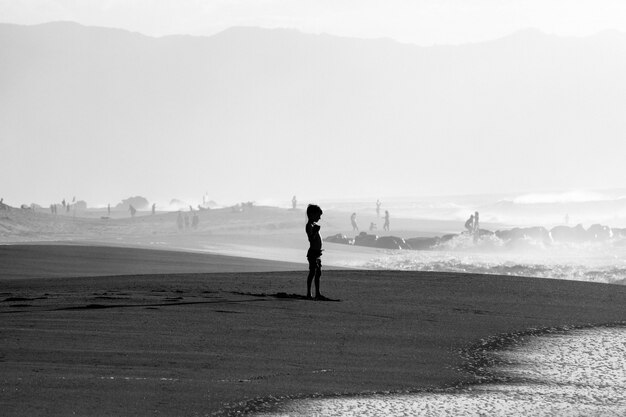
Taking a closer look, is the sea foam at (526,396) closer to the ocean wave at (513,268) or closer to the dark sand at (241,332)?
the dark sand at (241,332)

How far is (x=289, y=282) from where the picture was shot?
61.6 feet

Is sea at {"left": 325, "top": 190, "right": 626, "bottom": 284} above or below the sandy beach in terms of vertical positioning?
above

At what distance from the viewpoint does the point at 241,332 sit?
490 inches

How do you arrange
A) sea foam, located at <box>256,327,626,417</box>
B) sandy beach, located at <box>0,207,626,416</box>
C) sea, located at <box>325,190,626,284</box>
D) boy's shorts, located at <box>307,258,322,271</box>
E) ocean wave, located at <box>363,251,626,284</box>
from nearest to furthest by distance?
sea foam, located at <box>256,327,626,417</box> < sandy beach, located at <box>0,207,626,416</box> < boy's shorts, located at <box>307,258,322,271</box> < ocean wave, located at <box>363,251,626,284</box> < sea, located at <box>325,190,626,284</box>

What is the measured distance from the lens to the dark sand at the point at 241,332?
9266 millimetres

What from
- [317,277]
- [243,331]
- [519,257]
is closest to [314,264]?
[317,277]

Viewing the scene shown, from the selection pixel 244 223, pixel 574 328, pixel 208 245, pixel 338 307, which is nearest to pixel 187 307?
pixel 338 307

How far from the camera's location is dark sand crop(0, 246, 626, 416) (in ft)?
30.4

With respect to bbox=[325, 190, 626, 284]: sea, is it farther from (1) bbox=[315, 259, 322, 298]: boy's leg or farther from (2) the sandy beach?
(1) bbox=[315, 259, 322, 298]: boy's leg

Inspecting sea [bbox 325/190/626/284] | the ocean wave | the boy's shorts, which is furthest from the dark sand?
sea [bbox 325/190/626/284]

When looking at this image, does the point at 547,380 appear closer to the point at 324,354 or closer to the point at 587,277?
the point at 324,354

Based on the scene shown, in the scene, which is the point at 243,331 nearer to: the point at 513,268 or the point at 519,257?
the point at 513,268

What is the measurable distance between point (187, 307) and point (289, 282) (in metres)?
4.53

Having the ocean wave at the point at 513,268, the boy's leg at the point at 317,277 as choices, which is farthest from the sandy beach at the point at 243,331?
the ocean wave at the point at 513,268
